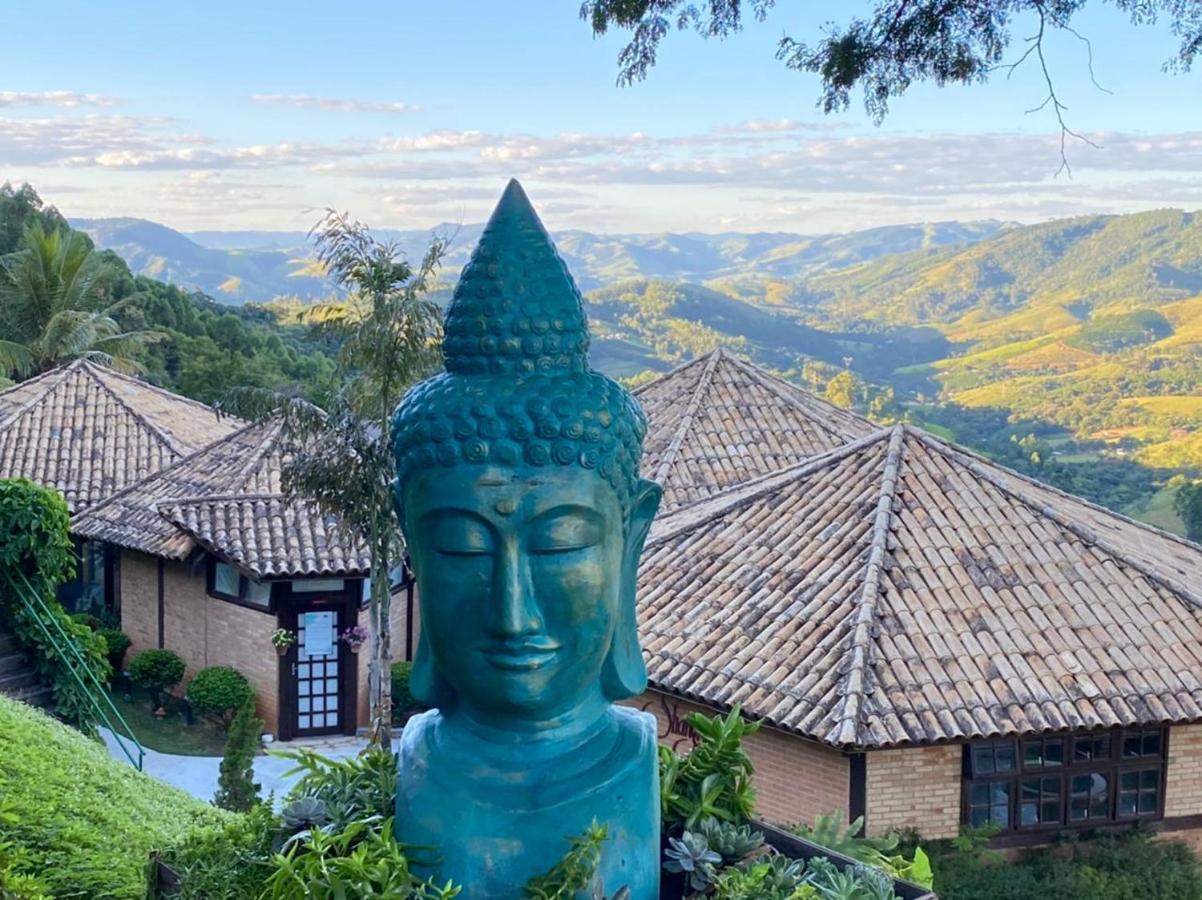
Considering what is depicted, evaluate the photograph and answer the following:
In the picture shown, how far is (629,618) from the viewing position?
4688 millimetres

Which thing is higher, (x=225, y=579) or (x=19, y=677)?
(x=19, y=677)

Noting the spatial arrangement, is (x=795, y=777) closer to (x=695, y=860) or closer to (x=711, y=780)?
(x=711, y=780)

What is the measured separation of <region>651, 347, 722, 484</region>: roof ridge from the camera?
19000mm

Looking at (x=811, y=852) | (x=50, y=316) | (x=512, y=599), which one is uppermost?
(x=512, y=599)

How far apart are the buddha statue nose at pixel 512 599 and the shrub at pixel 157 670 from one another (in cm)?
1779

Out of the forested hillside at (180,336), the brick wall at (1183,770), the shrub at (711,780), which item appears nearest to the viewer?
the shrub at (711,780)

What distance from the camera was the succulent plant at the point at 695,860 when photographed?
15.0 ft

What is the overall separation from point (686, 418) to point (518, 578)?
52.8 feet

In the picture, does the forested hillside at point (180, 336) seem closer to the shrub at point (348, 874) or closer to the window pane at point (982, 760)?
the window pane at point (982, 760)

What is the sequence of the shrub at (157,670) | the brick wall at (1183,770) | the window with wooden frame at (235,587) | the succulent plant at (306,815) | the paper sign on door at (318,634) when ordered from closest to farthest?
the succulent plant at (306,815) < the brick wall at (1183,770) < the window with wooden frame at (235,587) < the paper sign on door at (318,634) < the shrub at (157,670)

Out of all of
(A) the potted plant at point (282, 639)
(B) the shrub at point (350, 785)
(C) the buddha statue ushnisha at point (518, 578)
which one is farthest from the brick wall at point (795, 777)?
(A) the potted plant at point (282, 639)

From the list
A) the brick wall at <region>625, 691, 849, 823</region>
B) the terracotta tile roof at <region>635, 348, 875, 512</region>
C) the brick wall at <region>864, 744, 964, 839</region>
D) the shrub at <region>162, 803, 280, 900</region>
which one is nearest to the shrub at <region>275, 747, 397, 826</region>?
the shrub at <region>162, 803, 280, 900</region>

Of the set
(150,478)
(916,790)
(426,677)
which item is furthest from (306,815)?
(150,478)

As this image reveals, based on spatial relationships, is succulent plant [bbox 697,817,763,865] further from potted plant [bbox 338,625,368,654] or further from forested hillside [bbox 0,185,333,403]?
forested hillside [bbox 0,185,333,403]
